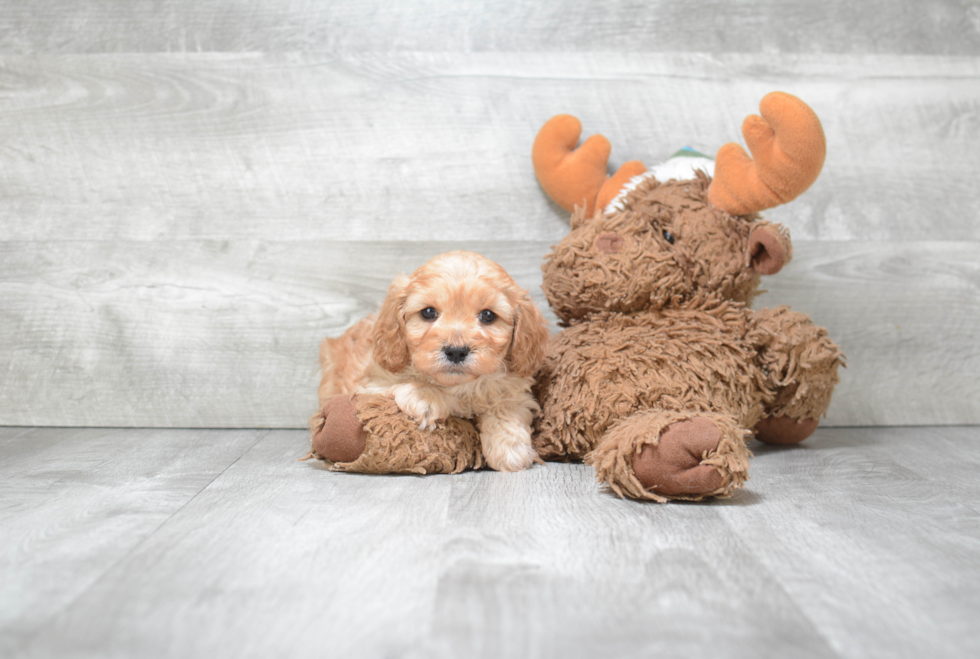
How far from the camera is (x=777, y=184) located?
1354mm

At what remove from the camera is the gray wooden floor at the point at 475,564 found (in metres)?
0.70

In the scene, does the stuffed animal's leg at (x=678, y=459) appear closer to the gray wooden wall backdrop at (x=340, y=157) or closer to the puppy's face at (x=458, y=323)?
the puppy's face at (x=458, y=323)

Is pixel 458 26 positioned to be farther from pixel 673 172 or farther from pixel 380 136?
pixel 673 172

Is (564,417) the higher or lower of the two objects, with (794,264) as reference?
lower

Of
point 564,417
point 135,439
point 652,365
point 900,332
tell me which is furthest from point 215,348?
point 900,332

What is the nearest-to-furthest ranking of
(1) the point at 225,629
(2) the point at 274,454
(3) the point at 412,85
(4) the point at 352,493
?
(1) the point at 225,629, (4) the point at 352,493, (2) the point at 274,454, (3) the point at 412,85

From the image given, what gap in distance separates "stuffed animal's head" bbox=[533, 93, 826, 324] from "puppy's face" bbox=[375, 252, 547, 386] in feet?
0.53

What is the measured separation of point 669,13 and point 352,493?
1.35 metres

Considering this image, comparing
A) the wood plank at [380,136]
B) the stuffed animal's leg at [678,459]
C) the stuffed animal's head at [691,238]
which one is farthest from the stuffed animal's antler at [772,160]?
the stuffed animal's leg at [678,459]

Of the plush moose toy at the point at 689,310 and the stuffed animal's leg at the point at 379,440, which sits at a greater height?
the plush moose toy at the point at 689,310

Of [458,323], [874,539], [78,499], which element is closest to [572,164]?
[458,323]

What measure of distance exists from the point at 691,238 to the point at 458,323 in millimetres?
496

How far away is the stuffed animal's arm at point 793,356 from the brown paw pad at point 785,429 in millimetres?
46

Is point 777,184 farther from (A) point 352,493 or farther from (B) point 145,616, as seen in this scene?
(B) point 145,616
